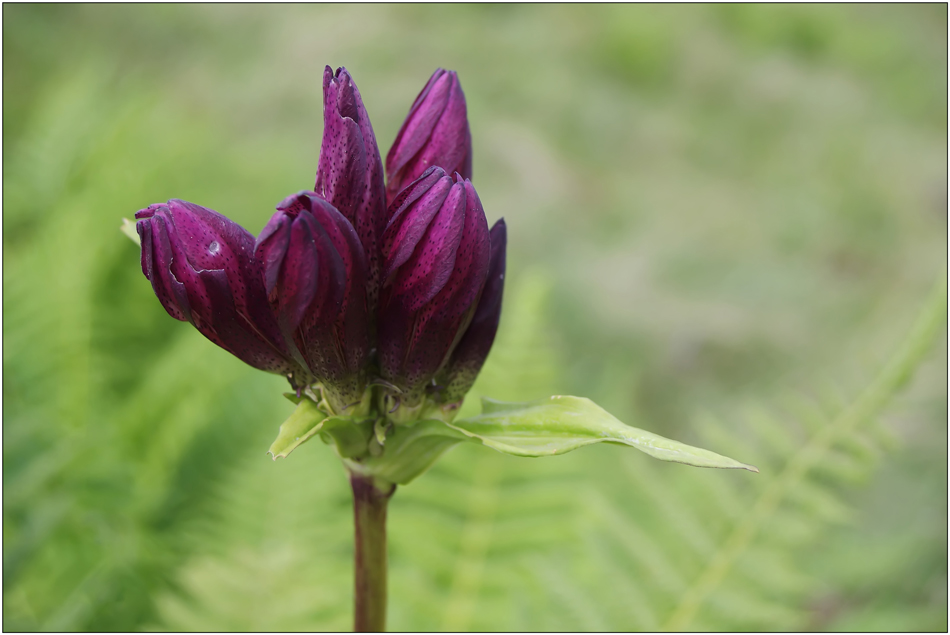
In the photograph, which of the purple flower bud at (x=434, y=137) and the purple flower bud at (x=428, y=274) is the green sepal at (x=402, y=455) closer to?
the purple flower bud at (x=428, y=274)

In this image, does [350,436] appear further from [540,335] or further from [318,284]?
[540,335]

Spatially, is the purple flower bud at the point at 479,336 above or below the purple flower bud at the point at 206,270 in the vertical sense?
above

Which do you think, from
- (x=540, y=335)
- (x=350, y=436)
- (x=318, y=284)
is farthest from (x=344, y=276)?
(x=540, y=335)

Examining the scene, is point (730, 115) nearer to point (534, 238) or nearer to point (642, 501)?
point (534, 238)

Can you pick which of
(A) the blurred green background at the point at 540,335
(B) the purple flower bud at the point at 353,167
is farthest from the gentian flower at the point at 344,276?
(A) the blurred green background at the point at 540,335

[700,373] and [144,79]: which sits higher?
[144,79]

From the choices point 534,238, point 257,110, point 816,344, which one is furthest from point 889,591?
point 257,110
